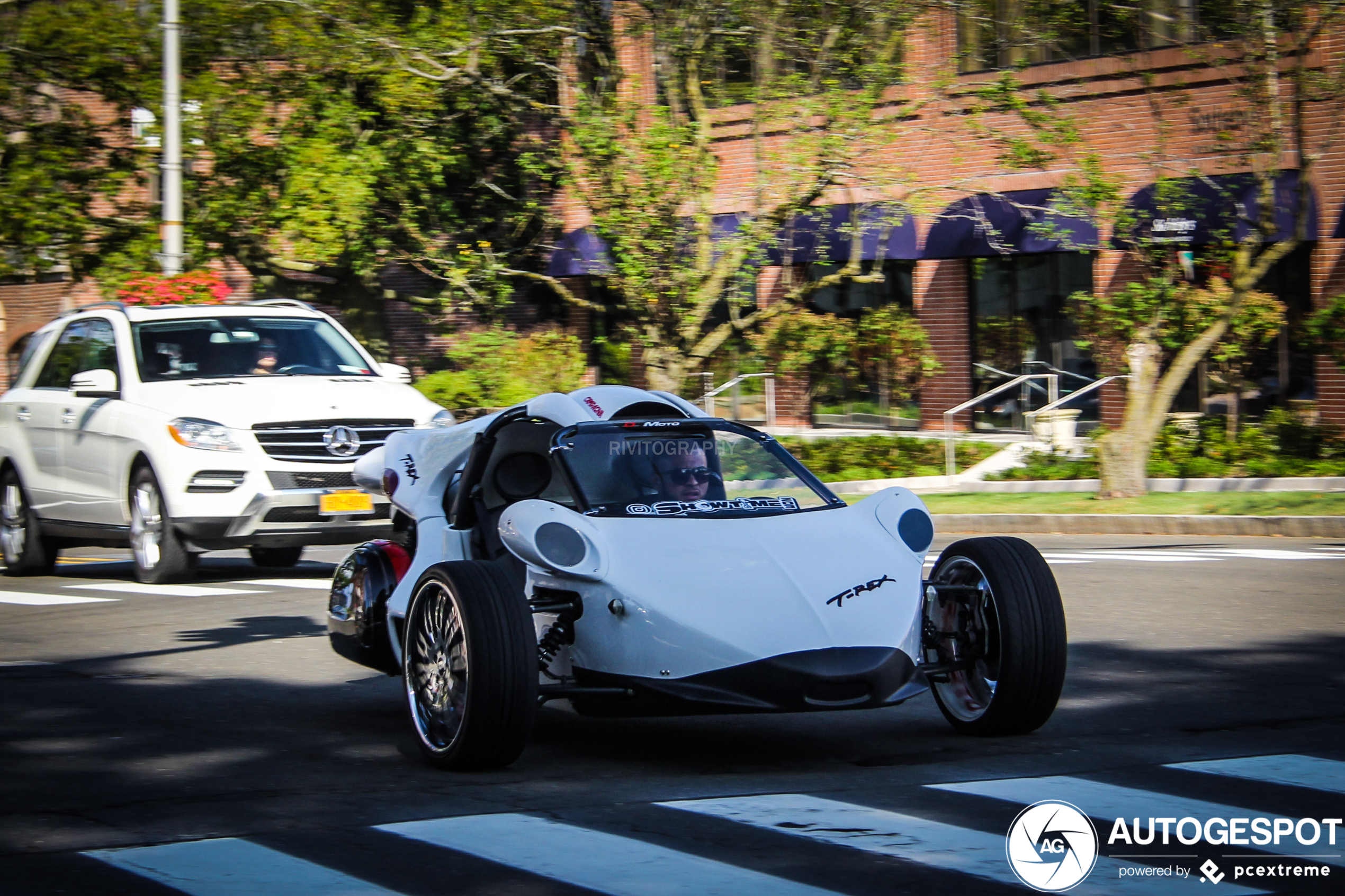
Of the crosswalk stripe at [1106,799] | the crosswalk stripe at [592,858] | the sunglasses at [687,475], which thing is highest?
the sunglasses at [687,475]

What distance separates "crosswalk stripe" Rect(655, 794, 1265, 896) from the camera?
4715 millimetres

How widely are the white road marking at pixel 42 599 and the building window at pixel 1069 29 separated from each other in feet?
43.7

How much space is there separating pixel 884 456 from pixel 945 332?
171 inches

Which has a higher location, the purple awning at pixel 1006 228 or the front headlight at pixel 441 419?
the purple awning at pixel 1006 228

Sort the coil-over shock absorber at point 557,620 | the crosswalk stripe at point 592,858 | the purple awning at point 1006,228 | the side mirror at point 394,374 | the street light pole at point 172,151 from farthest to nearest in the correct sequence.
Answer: the purple awning at point 1006,228 < the street light pole at point 172,151 < the side mirror at point 394,374 < the coil-over shock absorber at point 557,620 < the crosswalk stripe at point 592,858

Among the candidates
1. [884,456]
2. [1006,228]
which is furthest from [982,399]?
[1006,228]

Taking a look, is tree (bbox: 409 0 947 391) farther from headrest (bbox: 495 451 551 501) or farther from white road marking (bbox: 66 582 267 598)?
headrest (bbox: 495 451 551 501)

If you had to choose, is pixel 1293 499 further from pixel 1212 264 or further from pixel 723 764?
pixel 723 764

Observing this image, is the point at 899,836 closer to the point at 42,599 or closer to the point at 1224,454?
the point at 42,599

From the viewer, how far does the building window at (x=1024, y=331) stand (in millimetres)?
26531

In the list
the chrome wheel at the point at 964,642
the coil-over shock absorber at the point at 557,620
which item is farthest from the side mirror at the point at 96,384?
the chrome wheel at the point at 964,642

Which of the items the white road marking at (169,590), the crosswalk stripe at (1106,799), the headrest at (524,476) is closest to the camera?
the crosswalk stripe at (1106,799)

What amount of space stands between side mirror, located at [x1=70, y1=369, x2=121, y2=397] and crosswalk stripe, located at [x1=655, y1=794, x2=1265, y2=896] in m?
8.54

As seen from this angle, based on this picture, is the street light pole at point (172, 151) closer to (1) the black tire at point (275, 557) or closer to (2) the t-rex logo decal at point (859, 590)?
(1) the black tire at point (275, 557)
